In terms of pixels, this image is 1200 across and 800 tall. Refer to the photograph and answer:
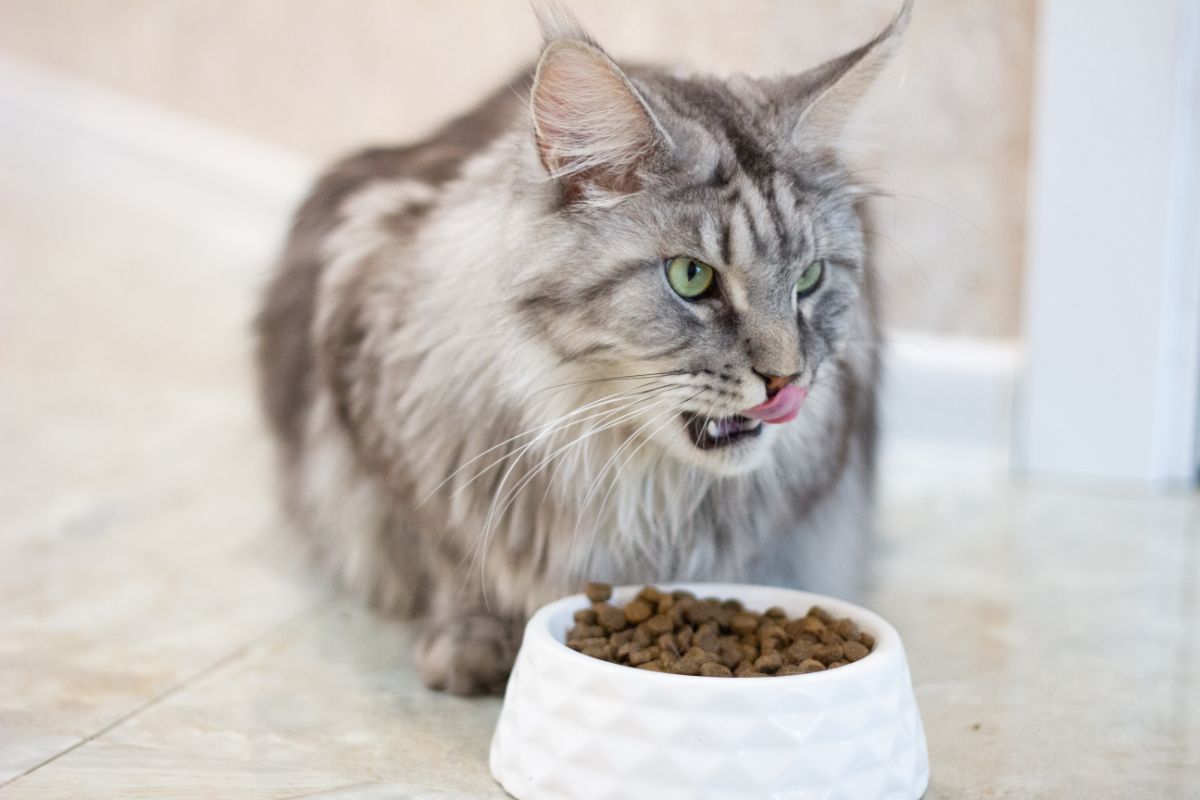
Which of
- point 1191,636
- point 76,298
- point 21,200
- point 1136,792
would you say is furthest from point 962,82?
point 21,200

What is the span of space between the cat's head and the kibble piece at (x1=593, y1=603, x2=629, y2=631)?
0.59 ft

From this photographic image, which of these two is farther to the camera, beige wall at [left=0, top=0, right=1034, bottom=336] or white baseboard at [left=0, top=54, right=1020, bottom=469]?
white baseboard at [left=0, top=54, right=1020, bottom=469]

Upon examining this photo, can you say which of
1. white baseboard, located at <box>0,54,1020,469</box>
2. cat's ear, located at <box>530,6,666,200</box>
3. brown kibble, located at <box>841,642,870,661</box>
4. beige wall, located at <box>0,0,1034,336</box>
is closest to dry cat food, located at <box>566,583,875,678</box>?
brown kibble, located at <box>841,642,870,661</box>

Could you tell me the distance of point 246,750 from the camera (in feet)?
4.25

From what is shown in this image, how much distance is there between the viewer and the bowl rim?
1.10 m

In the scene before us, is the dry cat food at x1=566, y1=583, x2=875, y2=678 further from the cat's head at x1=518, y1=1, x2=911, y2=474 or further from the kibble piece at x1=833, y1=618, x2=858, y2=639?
the cat's head at x1=518, y1=1, x2=911, y2=474

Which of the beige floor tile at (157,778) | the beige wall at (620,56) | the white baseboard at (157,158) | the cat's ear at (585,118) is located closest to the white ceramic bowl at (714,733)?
the beige floor tile at (157,778)

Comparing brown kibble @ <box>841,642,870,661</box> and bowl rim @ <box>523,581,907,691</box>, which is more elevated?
bowl rim @ <box>523,581,907,691</box>

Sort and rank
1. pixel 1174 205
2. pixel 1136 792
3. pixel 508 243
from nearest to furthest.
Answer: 1. pixel 1136 792
2. pixel 508 243
3. pixel 1174 205

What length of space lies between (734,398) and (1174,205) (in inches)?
63.5

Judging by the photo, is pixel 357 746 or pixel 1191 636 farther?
pixel 1191 636

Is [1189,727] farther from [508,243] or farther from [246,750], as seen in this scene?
[246,750]

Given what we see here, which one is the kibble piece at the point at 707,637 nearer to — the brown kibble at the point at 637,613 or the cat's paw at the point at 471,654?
the brown kibble at the point at 637,613

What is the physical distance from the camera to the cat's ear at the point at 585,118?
3.92 feet
